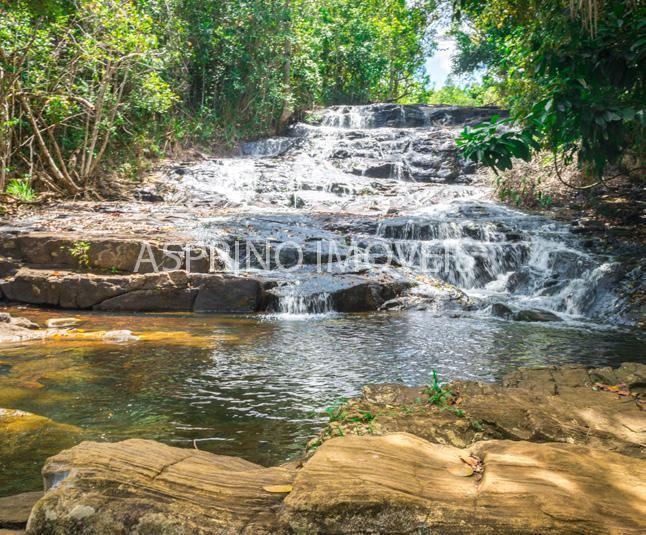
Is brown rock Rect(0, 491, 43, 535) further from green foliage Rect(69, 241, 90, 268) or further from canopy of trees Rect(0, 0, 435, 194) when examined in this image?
green foliage Rect(69, 241, 90, 268)

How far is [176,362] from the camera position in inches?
210

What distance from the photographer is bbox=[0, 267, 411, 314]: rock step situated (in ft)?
→ 27.8

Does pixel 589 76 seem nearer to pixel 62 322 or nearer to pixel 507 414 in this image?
pixel 507 414

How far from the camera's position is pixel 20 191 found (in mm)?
12469

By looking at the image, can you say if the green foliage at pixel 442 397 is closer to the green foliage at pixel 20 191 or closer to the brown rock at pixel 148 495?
the brown rock at pixel 148 495

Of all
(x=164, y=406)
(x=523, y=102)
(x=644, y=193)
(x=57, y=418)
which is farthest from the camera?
(x=644, y=193)

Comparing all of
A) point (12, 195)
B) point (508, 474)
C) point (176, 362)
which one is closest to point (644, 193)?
point (176, 362)

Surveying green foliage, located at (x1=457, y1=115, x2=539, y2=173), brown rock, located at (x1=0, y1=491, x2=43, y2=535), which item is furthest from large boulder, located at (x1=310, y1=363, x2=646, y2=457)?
green foliage, located at (x1=457, y1=115, x2=539, y2=173)

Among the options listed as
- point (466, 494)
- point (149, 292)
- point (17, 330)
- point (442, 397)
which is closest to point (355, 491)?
point (466, 494)

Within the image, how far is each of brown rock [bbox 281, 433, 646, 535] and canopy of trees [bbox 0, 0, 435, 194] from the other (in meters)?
5.46

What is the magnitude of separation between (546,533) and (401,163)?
16.9m

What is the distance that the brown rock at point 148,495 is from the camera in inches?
61.2

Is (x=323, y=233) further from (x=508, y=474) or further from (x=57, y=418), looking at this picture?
(x=508, y=474)

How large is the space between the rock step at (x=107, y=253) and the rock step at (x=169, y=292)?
0.94 feet
